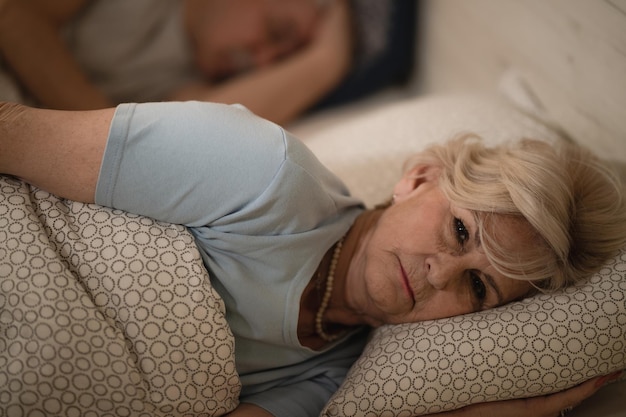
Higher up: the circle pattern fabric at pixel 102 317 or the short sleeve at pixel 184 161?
the short sleeve at pixel 184 161

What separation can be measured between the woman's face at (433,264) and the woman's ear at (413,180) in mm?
45

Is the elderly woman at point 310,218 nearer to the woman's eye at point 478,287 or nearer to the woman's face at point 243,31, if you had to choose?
the woman's eye at point 478,287

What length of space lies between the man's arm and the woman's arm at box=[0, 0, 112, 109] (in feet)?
1.58

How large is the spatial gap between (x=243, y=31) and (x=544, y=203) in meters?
1.07

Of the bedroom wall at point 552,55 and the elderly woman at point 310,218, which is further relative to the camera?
the bedroom wall at point 552,55

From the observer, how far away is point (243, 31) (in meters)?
1.70

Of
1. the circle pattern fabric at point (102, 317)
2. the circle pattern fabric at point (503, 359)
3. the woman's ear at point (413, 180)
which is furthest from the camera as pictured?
the woman's ear at point (413, 180)

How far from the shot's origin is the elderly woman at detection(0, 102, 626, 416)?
0.89 metres

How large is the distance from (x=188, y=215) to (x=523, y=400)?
2.22 feet

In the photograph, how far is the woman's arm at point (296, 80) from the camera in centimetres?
169

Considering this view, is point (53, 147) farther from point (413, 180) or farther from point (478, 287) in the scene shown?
point (478, 287)

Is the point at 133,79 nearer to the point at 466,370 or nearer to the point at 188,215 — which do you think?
the point at 188,215

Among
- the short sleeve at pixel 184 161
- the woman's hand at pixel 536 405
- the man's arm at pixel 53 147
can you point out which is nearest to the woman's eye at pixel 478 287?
the woman's hand at pixel 536 405

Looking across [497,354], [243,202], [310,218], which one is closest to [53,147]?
[243,202]
